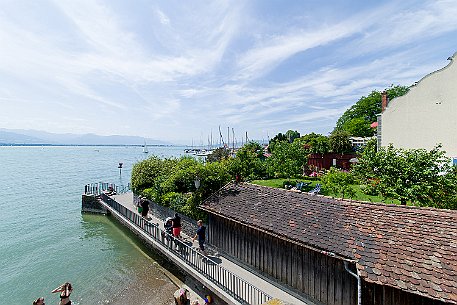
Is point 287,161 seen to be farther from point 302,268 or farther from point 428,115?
point 302,268

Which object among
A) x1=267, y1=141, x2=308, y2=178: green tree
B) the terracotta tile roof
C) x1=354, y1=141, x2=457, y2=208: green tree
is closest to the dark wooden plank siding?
the terracotta tile roof

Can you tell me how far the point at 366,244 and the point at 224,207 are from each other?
20.9 feet

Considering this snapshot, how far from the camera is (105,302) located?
432 inches

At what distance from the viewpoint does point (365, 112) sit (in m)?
59.2

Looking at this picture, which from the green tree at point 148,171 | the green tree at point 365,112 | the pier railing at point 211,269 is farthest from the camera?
the green tree at point 365,112

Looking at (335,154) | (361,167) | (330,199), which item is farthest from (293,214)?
(335,154)

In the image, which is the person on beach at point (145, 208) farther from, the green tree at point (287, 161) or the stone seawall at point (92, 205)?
the green tree at point (287, 161)

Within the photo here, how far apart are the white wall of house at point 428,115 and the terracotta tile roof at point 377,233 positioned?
14789 millimetres

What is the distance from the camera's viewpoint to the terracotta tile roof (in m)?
6.36

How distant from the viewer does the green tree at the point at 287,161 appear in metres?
26.0

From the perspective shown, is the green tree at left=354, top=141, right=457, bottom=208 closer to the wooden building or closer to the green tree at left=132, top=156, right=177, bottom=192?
the green tree at left=132, top=156, right=177, bottom=192

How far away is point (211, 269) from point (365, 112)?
2355 inches

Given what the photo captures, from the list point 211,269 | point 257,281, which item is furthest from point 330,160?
point 211,269

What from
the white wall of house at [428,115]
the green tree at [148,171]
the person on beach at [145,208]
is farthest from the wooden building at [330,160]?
the person on beach at [145,208]
